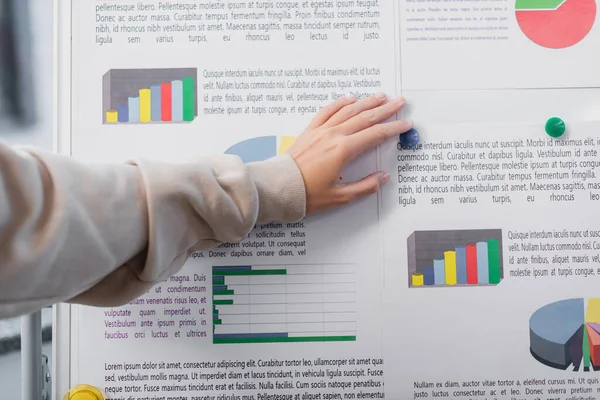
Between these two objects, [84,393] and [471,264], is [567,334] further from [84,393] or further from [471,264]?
[84,393]

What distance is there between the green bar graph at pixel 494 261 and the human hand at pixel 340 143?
17cm

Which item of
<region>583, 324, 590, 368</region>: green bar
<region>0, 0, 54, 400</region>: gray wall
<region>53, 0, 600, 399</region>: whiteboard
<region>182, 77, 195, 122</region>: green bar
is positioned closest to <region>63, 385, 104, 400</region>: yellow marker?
<region>53, 0, 600, 399</region>: whiteboard

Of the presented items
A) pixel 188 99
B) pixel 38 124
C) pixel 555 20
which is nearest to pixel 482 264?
pixel 555 20

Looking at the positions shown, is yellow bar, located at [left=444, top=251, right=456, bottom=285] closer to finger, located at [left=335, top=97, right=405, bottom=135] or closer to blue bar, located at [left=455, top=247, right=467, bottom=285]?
blue bar, located at [left=455, top=247, right=467, bottom=285]

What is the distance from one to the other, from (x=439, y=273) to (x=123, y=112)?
49cm

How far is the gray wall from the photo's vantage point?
3.20 feet

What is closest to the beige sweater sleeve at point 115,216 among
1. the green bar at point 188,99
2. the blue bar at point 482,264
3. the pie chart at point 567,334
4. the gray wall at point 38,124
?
the green bar at point 188,99

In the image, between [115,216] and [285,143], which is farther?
[285,143]

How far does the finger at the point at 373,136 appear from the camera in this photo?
0.71 m

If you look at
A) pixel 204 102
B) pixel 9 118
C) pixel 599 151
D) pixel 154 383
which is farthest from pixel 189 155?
pixel 599 151

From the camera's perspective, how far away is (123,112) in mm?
756

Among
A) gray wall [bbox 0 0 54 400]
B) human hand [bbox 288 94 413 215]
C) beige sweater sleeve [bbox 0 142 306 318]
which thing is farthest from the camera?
gray wall [bbox 0 0 54 400]

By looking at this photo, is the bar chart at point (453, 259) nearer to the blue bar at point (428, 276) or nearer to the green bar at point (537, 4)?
the blue bar at point (428, 276)

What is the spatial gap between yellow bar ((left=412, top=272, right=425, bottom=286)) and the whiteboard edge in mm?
471
